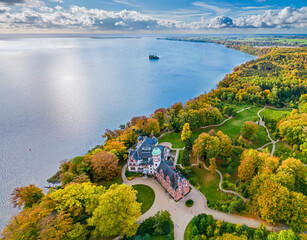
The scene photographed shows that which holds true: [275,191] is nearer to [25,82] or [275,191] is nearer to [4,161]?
[4,161]

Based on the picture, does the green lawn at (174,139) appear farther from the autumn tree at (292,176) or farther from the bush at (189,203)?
the autumn tree at (292,176)

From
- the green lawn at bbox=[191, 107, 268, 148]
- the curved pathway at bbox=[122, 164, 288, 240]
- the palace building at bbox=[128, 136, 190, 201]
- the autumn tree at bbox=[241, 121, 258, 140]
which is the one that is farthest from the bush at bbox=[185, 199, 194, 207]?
the autumn tree at bbox=[241, 121, 258, 140]

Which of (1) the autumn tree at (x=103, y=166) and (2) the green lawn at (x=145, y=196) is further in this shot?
(1) the autumn tree at (x=103, y=166)

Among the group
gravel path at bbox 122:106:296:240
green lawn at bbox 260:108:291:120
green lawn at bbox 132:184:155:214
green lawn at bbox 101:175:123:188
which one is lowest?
green lawn at bbox 101:175:123:188

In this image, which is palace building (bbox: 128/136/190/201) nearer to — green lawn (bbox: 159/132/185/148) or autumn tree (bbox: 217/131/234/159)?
green lawn (bbox: 159/132/185/148)

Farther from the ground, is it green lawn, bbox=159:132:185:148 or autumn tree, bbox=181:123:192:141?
autumn tree, bbox=181:123:192:141

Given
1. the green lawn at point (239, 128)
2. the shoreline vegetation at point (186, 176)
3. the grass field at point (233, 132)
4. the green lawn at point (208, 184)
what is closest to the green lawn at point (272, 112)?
the green lawn at point (239, 128)
